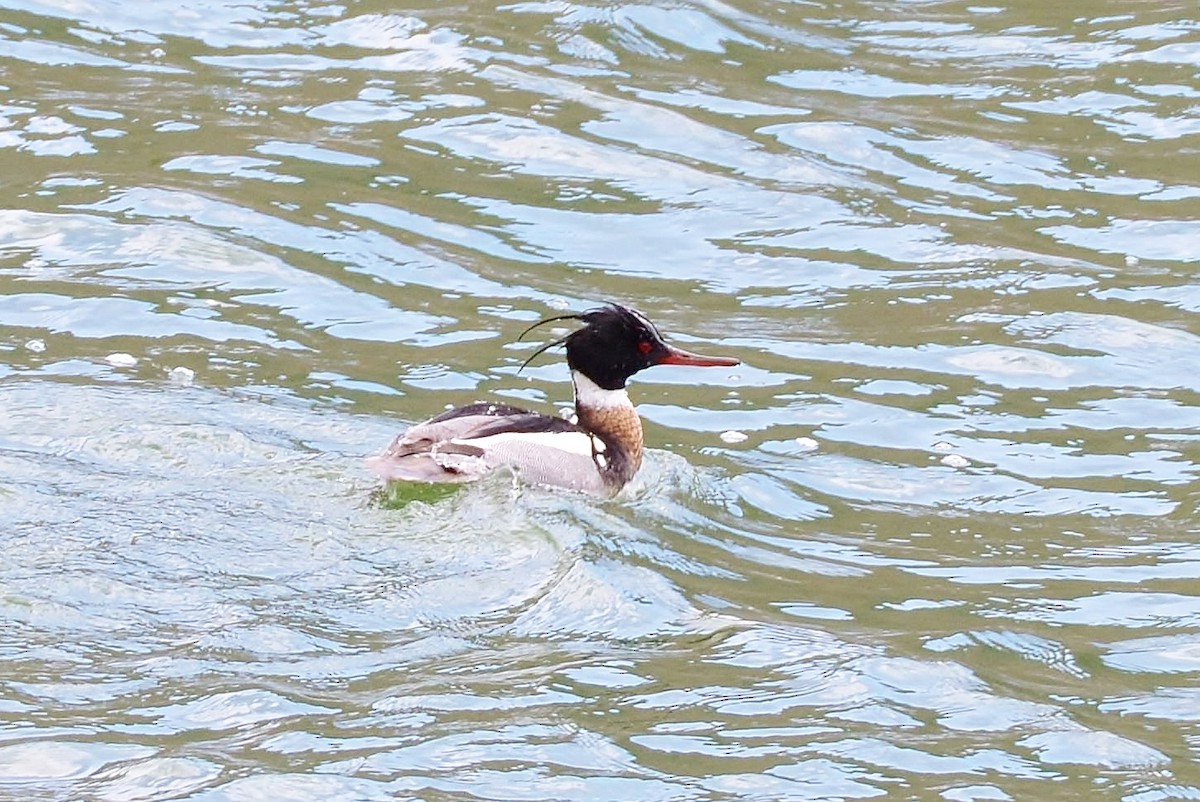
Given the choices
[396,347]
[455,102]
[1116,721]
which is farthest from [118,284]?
[1116,721]

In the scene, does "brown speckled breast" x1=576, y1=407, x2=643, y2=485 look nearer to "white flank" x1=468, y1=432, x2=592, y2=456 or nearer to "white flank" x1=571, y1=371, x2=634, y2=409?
"white flank" x1=571, y1=371, x2=634, y2=409

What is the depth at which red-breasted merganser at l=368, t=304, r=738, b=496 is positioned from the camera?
8.99m

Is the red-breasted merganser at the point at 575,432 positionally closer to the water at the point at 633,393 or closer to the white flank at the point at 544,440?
the white flank at the point at 544,440

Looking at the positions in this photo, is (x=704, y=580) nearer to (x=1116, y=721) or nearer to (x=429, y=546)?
(x=429, y=546)

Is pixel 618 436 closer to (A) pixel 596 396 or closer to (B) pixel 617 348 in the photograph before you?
(A) pixel 596 396

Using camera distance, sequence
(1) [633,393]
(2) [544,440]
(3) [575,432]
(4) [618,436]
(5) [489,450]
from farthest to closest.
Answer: (1) [633,393], (4) [618,436], (3) [575,432], (2) [544,440], (5) [489,450]

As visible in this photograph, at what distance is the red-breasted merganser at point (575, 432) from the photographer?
29.5ft

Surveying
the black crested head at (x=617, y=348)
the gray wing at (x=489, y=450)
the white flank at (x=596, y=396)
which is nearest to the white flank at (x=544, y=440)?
the gray wing at (x=489, y=450)

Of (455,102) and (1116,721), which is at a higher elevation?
(455,102)

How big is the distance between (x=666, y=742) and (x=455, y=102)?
7.98m

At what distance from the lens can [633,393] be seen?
1088 centimetres

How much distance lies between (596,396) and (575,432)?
401mm

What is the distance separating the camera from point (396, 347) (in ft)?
35.6

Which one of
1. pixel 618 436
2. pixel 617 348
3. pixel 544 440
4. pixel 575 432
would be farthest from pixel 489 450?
pixel 617 348
